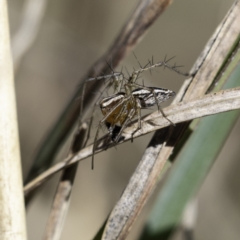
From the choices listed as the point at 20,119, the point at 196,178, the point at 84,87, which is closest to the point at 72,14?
the point at 20,119

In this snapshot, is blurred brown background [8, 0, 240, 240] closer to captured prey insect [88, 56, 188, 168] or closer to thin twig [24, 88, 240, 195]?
captured prey insect [88, 56, 188, 168]

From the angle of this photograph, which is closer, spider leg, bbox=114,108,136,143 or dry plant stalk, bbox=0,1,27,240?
dry plant stalk, bbox=0,1,27,240

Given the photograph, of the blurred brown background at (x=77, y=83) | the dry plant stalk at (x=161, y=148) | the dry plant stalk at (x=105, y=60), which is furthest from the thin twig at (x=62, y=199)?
the blurred brown background at (x=77, y=83)

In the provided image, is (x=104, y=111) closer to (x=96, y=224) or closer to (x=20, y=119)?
(x=96, y=224)

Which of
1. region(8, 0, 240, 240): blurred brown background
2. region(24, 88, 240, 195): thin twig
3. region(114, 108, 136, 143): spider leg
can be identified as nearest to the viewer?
region(24, 88, 240, 195): thin twig

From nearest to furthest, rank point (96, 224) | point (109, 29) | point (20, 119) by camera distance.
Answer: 1. point (96, 224)
2. point (20, 119)
3. point (109, 29)

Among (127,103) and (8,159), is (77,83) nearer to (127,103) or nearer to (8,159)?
(127,103)

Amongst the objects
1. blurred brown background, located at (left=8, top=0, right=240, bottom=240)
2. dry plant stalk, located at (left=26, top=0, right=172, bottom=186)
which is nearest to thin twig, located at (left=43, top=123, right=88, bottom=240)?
dry plant stalk, located at (left=26, top=0, right=172, bottom=186)
